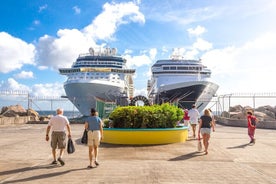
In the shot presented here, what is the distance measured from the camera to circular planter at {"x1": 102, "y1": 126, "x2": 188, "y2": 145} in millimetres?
11297

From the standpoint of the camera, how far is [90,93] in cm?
4038

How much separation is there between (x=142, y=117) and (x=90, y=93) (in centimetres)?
2939

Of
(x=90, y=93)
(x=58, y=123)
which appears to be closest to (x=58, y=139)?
(x=58, y=123)

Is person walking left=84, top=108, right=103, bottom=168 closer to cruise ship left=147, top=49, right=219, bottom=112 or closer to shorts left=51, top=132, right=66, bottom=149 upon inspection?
shorts left=51, top=132, right=66, bottom=149

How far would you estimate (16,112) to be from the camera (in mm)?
38312

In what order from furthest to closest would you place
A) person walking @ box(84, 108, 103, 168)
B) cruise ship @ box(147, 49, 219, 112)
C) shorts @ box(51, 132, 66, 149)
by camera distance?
1. cruise ship @ box(147, 49, 219, 112)
2. shorts @ box(51, 132, 66, 149)
3. person walking @ box(84, 108, 103, 168)

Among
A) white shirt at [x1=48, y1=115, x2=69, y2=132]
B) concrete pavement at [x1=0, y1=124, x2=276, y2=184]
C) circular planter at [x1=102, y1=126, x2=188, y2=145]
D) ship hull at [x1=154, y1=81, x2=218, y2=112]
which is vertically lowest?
concrete pavement at [x1=0, y1=124, x2=276, y2=184]

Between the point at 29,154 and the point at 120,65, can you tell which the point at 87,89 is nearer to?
the point at 120,65

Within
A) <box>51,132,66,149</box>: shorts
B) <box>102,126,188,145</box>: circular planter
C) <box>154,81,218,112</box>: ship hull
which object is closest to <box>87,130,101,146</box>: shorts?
<box>51,132,66,149</box>: shorts

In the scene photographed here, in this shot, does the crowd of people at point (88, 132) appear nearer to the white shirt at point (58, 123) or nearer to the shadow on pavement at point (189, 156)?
the white shirt at point (58, 123)

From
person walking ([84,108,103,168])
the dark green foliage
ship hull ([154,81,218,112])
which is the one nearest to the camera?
person walking ([84,108,103,168])

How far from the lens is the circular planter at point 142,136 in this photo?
11297 millimetres

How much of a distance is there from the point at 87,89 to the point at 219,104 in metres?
18.9

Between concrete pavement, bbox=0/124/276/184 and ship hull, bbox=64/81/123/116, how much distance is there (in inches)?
1159
